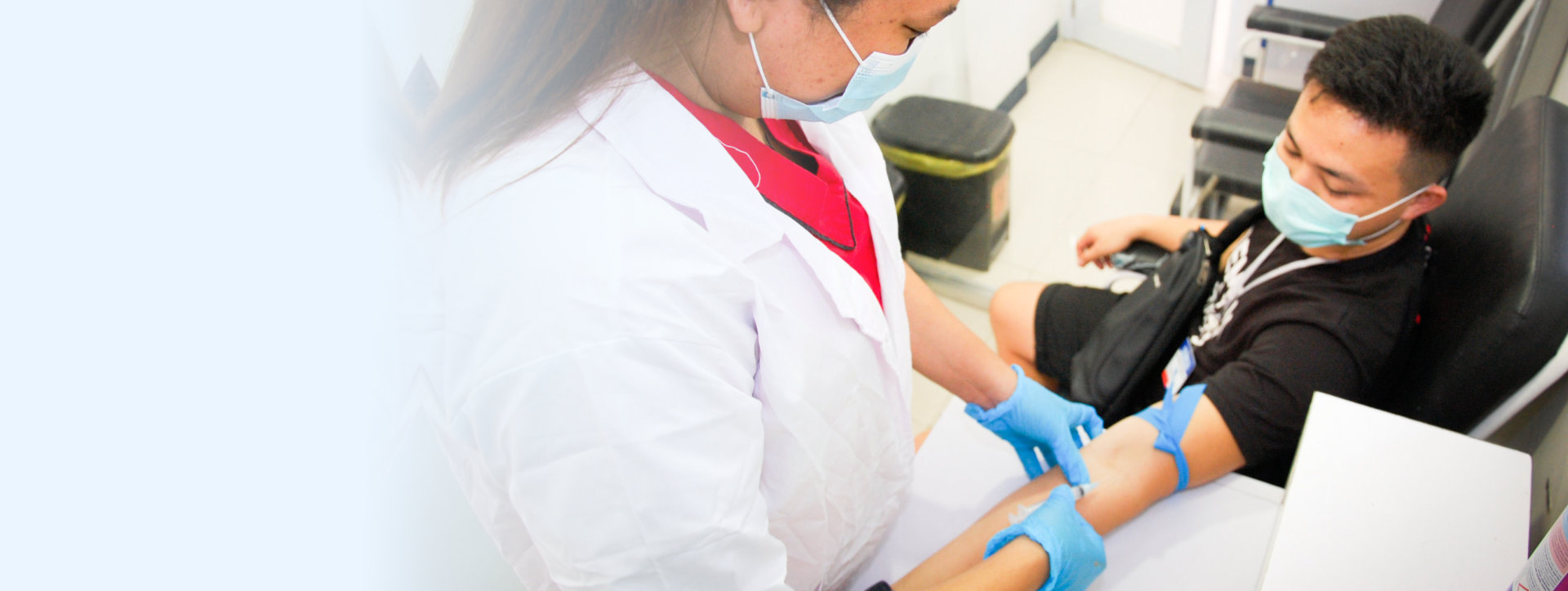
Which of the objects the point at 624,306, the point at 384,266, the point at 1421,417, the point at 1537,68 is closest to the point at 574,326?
the point at 624,306

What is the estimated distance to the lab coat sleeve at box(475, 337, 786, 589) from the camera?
0.66 meters

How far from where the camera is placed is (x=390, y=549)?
88cm

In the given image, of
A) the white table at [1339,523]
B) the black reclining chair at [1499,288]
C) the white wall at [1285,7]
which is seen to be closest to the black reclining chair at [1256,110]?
the white wall at [1285,7]

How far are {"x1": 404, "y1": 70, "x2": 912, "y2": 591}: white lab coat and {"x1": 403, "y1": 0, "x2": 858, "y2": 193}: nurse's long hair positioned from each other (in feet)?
0.07

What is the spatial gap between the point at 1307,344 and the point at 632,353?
41.5 inches

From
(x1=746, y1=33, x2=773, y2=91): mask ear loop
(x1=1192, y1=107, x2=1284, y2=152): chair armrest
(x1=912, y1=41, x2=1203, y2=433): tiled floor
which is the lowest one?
(x1=912, y1=41, x2=1203, y2=433): tiled floor

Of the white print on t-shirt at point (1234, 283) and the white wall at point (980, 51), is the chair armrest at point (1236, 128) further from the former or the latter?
the white wall at point (980, 51)

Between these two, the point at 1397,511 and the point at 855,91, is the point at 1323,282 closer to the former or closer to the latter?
the point at 1397,511

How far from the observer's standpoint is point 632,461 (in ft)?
2.20

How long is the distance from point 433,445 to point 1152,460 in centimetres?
92

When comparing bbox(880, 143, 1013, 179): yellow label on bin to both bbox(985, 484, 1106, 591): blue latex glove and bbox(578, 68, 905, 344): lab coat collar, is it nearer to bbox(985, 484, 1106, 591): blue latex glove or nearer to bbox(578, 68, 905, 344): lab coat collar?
bbox(985, 484, 1106, 591): blue latex glove

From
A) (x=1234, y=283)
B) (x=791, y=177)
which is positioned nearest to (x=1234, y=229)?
(x=1234, y=283)

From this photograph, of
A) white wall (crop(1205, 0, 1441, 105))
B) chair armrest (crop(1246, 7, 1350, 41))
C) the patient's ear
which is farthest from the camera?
white wall (crop(1205, 0, 1441, 105))

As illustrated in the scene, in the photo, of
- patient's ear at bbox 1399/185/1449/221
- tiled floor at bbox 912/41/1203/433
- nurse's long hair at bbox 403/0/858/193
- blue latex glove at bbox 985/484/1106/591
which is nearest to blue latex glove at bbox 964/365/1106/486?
blue latex glove at bbox 985/484/1106/591
